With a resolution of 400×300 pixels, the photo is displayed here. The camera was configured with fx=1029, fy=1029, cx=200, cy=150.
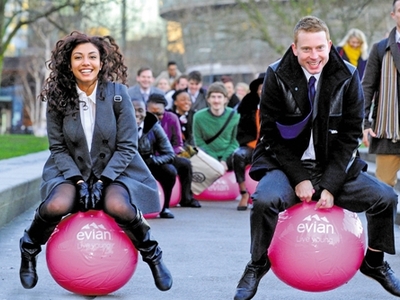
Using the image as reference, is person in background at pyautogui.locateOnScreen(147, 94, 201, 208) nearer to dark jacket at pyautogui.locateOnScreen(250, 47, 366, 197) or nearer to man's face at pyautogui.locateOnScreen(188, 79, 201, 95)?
man's face at pyautogui.locateOnScreen(188, 79, 201, 95)

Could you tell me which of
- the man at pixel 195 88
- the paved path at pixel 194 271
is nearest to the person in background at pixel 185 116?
the man at pixel 195 88

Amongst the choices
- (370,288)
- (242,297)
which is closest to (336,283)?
(242,297)

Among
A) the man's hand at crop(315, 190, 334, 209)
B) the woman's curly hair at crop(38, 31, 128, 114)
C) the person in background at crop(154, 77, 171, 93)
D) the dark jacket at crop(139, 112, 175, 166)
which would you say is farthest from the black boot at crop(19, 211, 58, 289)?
the person in background at crop(154, 77, 171, 93)

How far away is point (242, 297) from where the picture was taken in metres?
6.52

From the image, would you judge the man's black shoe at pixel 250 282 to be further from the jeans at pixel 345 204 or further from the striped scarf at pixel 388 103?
the striped scarf at pixel 388 103

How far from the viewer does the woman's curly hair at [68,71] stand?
23.1 ft

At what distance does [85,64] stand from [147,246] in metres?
1.31

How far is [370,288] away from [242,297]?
1432mm

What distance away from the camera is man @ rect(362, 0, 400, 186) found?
8938 millimetres

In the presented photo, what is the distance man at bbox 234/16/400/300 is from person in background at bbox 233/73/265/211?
7228 mm

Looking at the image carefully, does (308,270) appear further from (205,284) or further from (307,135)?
(205,284)

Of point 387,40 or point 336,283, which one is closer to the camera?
point 336,283

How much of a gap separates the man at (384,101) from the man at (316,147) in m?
2.29

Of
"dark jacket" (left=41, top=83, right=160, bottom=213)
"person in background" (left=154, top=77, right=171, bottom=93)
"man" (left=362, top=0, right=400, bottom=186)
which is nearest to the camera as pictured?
"dark jacket" (left=41, top=83, right=160, bottom=213)
